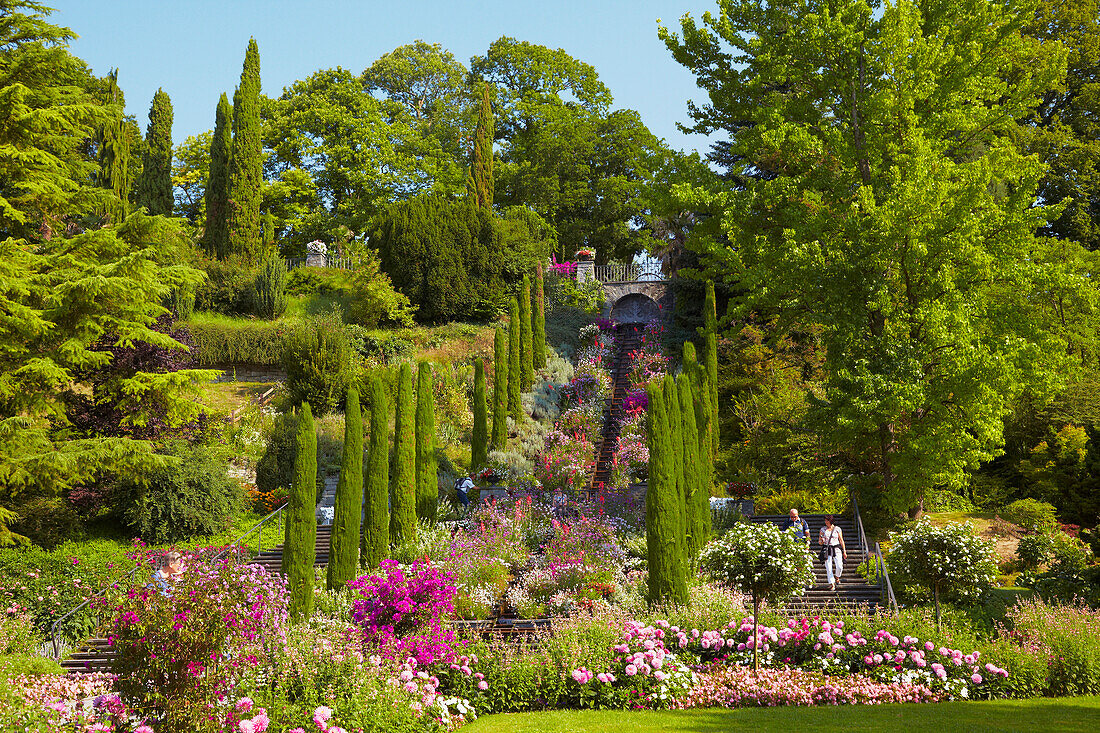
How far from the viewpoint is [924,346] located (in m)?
17.2

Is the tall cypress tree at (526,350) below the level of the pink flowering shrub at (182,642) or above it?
above

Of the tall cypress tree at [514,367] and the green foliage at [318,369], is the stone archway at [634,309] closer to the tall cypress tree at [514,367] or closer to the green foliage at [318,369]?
the tall cypress tree at [514,367]

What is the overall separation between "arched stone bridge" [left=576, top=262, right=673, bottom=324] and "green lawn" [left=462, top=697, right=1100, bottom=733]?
79.9ft

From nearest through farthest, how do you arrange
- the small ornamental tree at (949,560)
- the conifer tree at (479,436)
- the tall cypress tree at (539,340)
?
the small ornamental tree at (949,560), the conifer tree at (479,436), the tall cypress tree at (539,340)

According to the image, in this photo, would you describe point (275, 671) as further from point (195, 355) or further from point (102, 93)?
point (102, 93)

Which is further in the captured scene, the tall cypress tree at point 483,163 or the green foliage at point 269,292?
the tall cypress tree at point 483,163

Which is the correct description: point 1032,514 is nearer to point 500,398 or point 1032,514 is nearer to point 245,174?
point 500,398

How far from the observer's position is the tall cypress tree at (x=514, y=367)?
26.2 m

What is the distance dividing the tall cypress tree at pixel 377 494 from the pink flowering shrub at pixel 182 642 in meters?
7.14

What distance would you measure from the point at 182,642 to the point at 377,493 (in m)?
7.89

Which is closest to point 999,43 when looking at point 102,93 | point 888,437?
point 888,437

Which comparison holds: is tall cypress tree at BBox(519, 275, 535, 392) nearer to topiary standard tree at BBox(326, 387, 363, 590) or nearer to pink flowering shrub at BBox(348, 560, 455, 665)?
topiary standard tree at BBox(326, 387, 363, 590)

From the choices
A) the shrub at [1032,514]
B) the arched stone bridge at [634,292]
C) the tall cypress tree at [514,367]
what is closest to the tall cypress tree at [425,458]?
the tall cypress tree at [514,367]

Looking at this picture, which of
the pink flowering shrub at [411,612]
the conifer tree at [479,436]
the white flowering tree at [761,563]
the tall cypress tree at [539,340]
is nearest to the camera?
the pink flowering shrub at [411,612]
